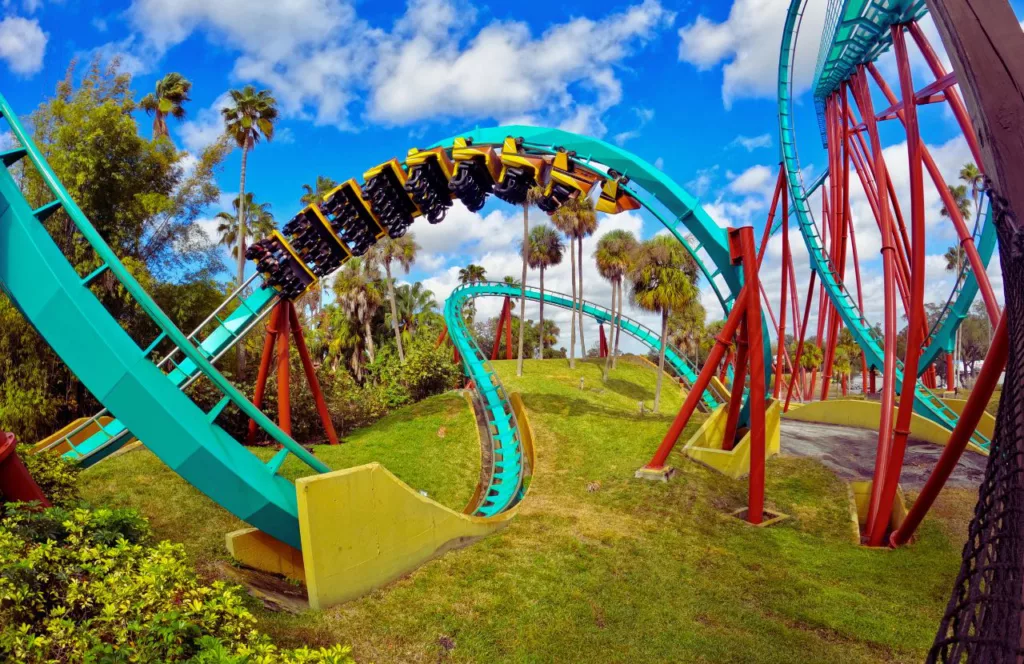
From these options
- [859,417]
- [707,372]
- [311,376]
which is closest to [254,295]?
[311,376]

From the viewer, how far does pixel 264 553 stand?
7.91 m

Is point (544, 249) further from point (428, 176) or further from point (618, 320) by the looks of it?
point (428, 176)

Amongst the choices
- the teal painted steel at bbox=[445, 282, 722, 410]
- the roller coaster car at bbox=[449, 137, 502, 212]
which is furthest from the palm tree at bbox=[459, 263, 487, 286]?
the roller coaster car at bbox=[449, 137, 502, 212]

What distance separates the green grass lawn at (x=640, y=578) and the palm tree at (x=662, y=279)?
30.9 ft

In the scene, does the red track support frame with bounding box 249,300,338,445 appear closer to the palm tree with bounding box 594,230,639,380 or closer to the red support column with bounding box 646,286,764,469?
the red support column with bounding box 646,286,764,469

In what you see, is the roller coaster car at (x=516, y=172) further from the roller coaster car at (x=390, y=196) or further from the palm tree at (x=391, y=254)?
the palm tree at (x=391, y=254)

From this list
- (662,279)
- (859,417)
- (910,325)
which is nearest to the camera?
(910,325)

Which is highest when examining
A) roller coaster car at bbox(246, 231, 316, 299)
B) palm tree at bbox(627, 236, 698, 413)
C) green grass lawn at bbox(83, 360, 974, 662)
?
palm tree at bbox(627, 236, 698, 413)

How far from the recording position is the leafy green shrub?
7.34 meters

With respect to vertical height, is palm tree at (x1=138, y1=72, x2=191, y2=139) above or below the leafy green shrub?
above

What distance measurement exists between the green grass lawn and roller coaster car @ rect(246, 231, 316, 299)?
173 inches

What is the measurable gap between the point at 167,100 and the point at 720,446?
67.3 feet

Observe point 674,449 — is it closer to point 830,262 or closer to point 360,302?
point 830,262

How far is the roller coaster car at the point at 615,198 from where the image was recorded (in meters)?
13.4
